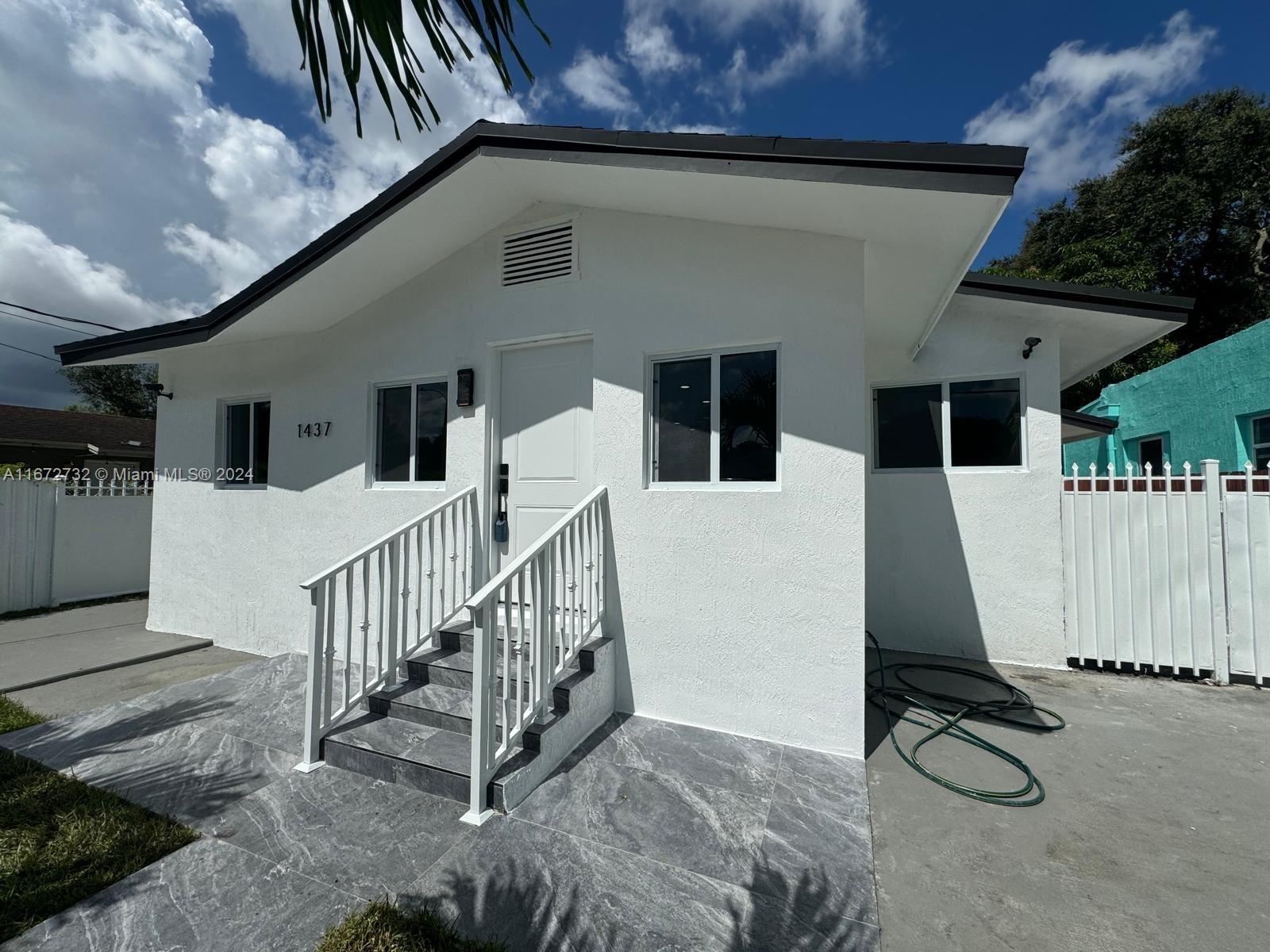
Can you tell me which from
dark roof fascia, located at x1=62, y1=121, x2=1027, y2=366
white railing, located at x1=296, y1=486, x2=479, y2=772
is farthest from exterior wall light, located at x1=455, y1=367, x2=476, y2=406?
dark roof fascia, located at x1=62, y1=121, x2=1027, y2=366

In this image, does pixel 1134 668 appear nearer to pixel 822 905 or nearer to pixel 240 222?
pixel 822 905

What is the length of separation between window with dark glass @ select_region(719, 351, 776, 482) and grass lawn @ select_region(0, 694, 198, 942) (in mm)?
3605

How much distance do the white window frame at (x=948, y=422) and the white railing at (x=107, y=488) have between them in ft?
34.3

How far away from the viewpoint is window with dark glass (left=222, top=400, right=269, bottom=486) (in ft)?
19.0

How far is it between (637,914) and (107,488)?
10534mm

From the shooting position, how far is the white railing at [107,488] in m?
8.05

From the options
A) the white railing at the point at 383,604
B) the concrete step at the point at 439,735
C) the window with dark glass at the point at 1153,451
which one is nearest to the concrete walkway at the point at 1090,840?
the concrete step at the point at 439,735

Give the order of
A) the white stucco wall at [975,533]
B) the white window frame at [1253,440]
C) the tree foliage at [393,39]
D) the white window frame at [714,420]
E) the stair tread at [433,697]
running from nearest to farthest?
1. the tree foliage at [393,39]
2. the stair tread at [433,697]
3. the white window frame at [714,420]
4. the white stucco wall at [975,533]
5. the white window frame at [1253,440]

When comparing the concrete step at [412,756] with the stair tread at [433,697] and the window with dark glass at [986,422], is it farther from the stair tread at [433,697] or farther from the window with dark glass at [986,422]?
the window with dark glass at [986,422]

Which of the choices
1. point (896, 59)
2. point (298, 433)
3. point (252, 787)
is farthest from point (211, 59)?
point (896, 59)

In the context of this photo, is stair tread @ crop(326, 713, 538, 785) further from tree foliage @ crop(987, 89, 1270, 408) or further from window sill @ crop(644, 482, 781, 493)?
tree foliage @ crop(987, 89, 1270, 408)

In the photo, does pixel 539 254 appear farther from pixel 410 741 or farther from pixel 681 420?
pixel 410 741

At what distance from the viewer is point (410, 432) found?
4938mm

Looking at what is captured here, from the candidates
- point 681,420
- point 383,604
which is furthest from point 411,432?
point 681,420
